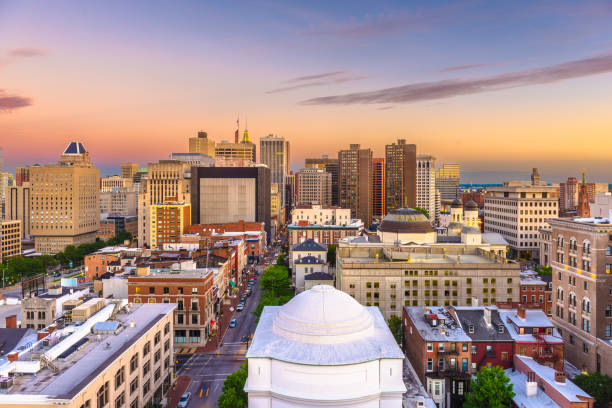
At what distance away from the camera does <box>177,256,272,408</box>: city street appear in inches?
2616

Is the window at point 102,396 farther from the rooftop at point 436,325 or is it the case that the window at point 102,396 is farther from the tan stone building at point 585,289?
the tan stone building at point 585,289

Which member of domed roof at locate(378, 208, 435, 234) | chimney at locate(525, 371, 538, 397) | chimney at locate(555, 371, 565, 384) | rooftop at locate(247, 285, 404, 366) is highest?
domed roof at locate(378, 208, 435, 234)

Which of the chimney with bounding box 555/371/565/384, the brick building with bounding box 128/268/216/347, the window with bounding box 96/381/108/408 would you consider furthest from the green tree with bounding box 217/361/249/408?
the chimney with bounding box 555/371/565/384

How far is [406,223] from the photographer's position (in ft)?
397

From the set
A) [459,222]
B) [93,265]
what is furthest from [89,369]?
[459,222]

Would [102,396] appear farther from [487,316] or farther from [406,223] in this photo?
[406,223]

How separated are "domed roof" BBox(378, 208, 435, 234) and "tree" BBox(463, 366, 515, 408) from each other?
68.8 meters

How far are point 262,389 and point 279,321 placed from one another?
7702 millimetres

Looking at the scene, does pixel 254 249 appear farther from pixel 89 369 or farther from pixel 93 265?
pixel 89 369

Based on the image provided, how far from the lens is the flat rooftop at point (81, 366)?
1573 inches

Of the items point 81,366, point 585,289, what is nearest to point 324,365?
point 81,366

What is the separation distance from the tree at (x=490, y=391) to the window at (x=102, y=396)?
38.6 metres

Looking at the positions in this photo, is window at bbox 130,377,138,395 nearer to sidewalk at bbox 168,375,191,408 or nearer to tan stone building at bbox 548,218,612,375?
sidewalk at bbox 168,375,191,408

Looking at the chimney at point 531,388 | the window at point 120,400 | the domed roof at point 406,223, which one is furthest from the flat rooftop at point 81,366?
the domed roof at point 406,223
